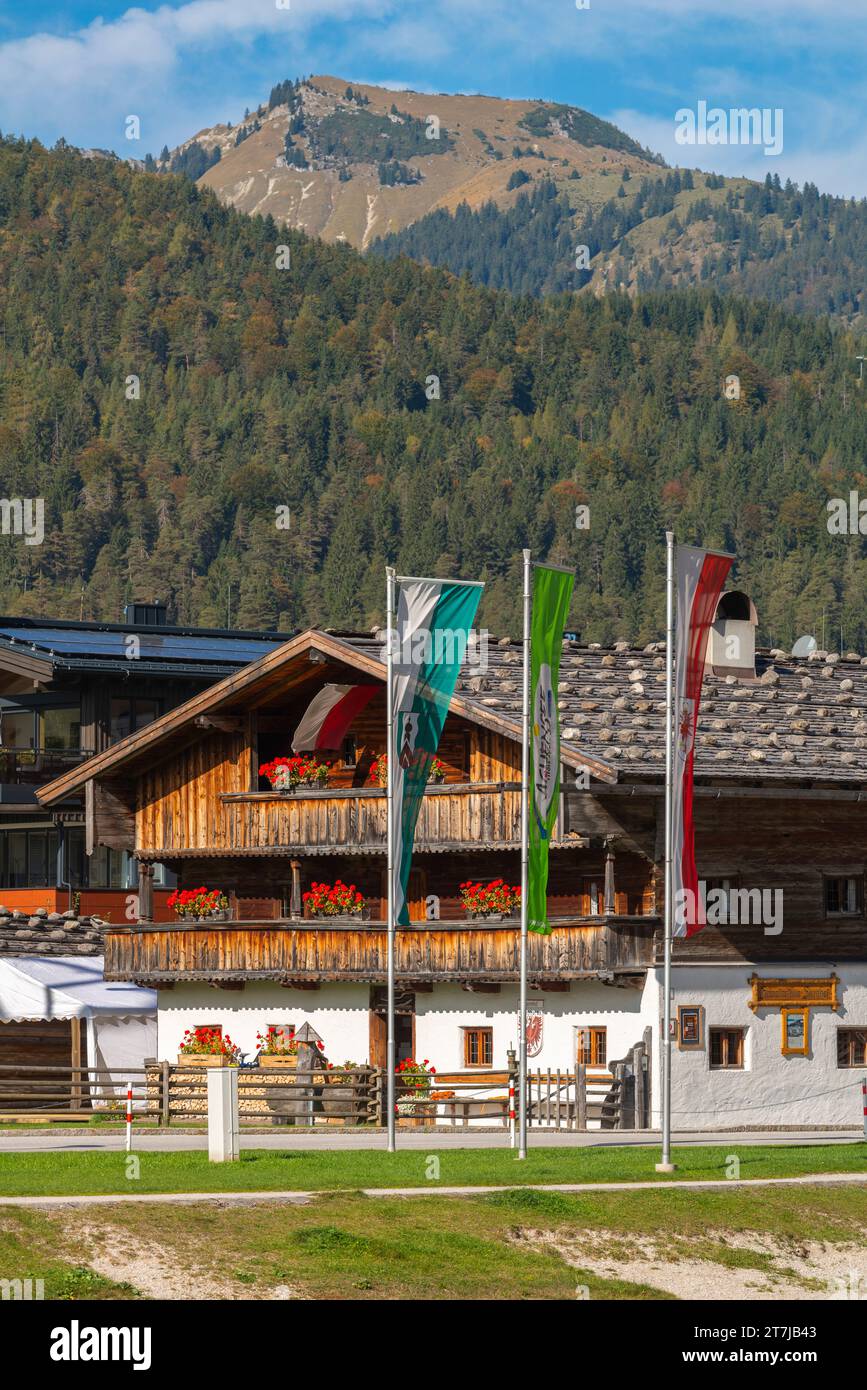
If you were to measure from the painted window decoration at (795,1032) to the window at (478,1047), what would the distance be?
5576 millimetres

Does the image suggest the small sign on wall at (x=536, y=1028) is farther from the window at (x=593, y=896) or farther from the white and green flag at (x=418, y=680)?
the white and green flag at (x=418, y=680)

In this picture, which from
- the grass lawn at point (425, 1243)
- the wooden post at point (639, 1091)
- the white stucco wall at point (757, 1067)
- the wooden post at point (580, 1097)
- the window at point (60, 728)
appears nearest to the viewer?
the grass lawn at point (425, 1243)

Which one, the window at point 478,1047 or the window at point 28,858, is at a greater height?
the window at point 28,858

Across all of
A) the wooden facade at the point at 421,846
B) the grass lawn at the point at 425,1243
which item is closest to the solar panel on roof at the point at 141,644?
the wooden facade at the point at 421,846

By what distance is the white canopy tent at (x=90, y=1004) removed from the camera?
51.8 meters

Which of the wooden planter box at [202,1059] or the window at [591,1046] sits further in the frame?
the wooden planter box at [202,1059]

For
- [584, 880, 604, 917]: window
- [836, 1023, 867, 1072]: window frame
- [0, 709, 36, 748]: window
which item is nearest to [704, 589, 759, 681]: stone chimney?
[584, 880, 604, 917]: window

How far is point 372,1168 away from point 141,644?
41.7 metres

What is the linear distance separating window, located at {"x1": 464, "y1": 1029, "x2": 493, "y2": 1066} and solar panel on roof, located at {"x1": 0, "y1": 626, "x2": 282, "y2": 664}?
74.5ft

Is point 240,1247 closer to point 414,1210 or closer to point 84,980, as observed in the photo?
point 414,1210

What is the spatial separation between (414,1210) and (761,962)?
19.2 meters

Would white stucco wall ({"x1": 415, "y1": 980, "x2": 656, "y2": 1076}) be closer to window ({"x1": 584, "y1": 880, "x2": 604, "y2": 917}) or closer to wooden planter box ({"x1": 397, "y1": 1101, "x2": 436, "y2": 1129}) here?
window ({"x1": 584, "y1": 880, "x2": 604, "y2": 917})

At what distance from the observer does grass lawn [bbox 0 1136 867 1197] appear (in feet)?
94.3

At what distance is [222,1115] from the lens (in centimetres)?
3222
